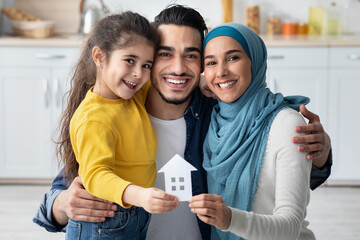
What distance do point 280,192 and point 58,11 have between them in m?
3.67

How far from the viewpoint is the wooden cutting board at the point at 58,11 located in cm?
474

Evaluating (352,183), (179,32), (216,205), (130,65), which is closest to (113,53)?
(130,65)

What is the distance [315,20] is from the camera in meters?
4.56

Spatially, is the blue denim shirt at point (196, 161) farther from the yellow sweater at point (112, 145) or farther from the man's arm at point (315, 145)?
the yellow sweater at point (112, 145)

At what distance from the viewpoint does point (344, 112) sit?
412cm

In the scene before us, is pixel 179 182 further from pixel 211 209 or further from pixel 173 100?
pixel 173 100

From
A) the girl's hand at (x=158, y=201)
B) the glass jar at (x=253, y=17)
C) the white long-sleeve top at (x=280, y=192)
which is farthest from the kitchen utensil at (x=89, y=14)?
the girl's hand at (x=158, y=201)

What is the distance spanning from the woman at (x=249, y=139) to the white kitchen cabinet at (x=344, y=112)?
237 centimetres

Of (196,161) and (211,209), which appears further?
(196,161)

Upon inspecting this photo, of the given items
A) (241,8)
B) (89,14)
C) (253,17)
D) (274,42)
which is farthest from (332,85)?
(89,14)

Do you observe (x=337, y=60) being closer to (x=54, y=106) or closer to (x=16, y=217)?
(x=54, y=106)

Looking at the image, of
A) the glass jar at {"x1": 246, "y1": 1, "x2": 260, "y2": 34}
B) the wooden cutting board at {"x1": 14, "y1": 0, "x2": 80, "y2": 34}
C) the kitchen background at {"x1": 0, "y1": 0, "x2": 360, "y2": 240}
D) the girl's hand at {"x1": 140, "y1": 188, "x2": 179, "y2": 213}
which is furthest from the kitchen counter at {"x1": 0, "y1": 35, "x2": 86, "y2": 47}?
the girl's hand at {"x1": 140, "y1": 188, "x2": 179, "y2": 213}

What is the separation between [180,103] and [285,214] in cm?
58

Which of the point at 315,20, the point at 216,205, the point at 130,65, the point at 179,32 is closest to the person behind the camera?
the point at 216,205
